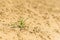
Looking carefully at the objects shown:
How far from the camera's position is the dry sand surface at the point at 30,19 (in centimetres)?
266

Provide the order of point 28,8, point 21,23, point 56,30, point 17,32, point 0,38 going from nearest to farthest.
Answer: point 0,38
point 17,32
point 21,23
point 56,30
point 28,8

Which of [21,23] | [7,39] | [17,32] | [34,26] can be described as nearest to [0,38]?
[7,39]

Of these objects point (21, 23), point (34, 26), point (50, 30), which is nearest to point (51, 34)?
point (50, 30)

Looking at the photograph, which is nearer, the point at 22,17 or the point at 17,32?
the point at 17,32

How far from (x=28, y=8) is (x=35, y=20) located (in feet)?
1.31

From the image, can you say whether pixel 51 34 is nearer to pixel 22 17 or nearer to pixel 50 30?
pixel 50 30

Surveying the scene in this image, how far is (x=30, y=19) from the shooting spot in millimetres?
3119

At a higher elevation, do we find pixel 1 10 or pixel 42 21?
pixel 1 10

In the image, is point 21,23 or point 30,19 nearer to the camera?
point 21,23

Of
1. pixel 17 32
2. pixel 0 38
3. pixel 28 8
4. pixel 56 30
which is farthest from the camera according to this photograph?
pixel 28 8

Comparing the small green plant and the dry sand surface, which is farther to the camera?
the small green plant

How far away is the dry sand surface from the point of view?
266 centimetres

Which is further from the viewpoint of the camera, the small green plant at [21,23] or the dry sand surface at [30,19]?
the small green plant at [21,23]

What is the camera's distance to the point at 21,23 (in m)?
2.83
